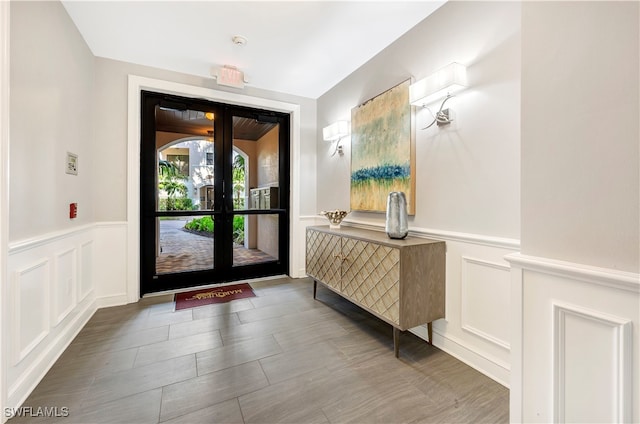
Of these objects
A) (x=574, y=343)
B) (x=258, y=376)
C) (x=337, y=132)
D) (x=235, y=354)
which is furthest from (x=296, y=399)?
(x=337, y=132)

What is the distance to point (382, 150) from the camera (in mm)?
2566

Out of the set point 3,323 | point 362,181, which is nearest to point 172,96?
point 362,181

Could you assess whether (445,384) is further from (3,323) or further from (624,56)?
(3,323)

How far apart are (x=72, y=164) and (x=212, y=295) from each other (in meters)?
1.84

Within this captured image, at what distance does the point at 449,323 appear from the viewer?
2.02 metres

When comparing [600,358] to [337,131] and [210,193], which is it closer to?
[337,131]

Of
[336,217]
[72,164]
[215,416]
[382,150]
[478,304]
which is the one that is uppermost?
[382,150]

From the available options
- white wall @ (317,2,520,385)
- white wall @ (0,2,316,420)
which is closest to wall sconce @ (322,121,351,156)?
white wall @ (317,2,520,385)

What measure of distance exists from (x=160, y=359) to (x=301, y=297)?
151 centimetres

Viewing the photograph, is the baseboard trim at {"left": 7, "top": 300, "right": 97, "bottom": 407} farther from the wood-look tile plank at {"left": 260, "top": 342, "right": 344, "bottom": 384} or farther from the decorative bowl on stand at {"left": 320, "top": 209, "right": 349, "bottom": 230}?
the decorative bowl on stand at {"left": 320, "top": 209, "right": 349, "bottom": 230}

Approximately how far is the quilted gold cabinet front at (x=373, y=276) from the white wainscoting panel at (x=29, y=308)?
214cm

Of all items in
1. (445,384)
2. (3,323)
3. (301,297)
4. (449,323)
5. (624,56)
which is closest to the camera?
(624,56)

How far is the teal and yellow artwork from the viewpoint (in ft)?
7.51

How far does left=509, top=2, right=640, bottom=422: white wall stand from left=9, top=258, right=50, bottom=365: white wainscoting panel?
246cm
